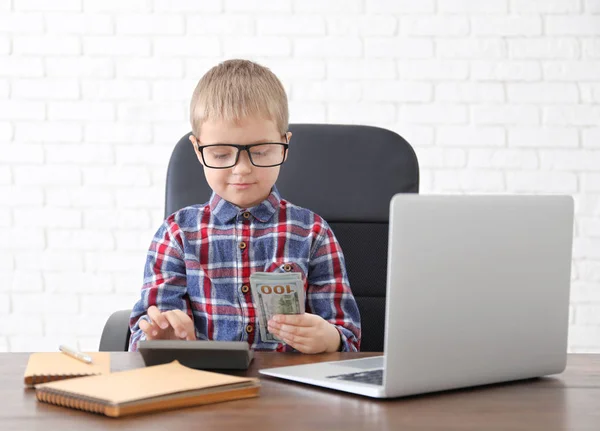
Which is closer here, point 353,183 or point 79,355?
point 79,355

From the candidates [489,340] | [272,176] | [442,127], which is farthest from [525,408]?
[442,127]

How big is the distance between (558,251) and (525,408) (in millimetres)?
210

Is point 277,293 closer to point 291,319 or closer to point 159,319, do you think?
point 291,319

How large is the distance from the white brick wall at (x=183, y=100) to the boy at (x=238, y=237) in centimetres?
146

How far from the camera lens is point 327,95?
321 cm

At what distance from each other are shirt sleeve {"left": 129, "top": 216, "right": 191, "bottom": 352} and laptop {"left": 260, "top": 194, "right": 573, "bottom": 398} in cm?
54

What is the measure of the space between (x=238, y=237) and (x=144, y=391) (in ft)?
2.58

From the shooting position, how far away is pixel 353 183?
1.91 m

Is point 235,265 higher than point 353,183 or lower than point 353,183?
lower

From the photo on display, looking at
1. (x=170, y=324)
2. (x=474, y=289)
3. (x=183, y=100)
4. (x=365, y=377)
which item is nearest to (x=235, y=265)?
(x=170, y=324)

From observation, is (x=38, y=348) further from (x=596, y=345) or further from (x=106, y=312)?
(x=596, y=345)

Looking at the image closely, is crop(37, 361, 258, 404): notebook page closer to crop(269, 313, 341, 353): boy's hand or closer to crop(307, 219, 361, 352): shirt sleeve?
crop(269, 313, 341, 353): boy's hand

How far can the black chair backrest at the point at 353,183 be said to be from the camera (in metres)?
1.88

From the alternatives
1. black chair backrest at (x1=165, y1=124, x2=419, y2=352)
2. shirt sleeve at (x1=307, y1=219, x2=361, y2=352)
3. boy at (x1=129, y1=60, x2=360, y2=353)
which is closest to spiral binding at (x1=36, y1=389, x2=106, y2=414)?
boy at (x1=129, y1=60, x2=360, y2=353)
